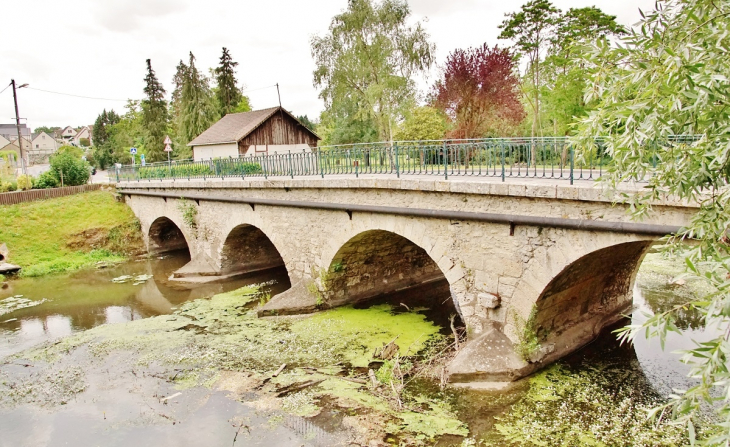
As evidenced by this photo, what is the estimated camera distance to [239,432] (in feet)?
21.2

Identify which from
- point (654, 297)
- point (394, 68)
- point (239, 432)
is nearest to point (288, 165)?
point (239, 432)

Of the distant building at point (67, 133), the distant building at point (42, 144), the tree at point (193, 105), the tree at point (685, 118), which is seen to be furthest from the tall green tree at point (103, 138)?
the tree at point (685, 118)

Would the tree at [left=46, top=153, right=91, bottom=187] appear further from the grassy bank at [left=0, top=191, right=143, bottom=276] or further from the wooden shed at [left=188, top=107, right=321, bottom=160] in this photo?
the wooden shed at [left=188, top=107, right=321, bottom=160]

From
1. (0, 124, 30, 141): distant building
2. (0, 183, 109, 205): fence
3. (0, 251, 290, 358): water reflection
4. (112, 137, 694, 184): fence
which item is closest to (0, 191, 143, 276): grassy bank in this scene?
(0, 183, 109, 205): fence

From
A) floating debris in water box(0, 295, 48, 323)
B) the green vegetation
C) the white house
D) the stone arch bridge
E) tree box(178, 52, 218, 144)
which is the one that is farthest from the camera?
the white house

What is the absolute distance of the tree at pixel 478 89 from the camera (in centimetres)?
1827

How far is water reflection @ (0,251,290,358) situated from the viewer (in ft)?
38.5

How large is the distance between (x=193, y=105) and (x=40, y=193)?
56.5 ft

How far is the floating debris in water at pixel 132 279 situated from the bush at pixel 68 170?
10.7 metres

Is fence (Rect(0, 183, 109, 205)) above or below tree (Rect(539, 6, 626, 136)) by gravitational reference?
below

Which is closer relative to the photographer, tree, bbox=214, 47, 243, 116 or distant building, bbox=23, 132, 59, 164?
tree, bbox=214, 47, 243, 116

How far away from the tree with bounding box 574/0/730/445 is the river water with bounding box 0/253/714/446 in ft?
1.41

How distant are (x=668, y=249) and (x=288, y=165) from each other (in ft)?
32.8

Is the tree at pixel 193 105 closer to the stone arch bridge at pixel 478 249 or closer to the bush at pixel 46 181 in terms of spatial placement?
the bush at pixel 46 181
